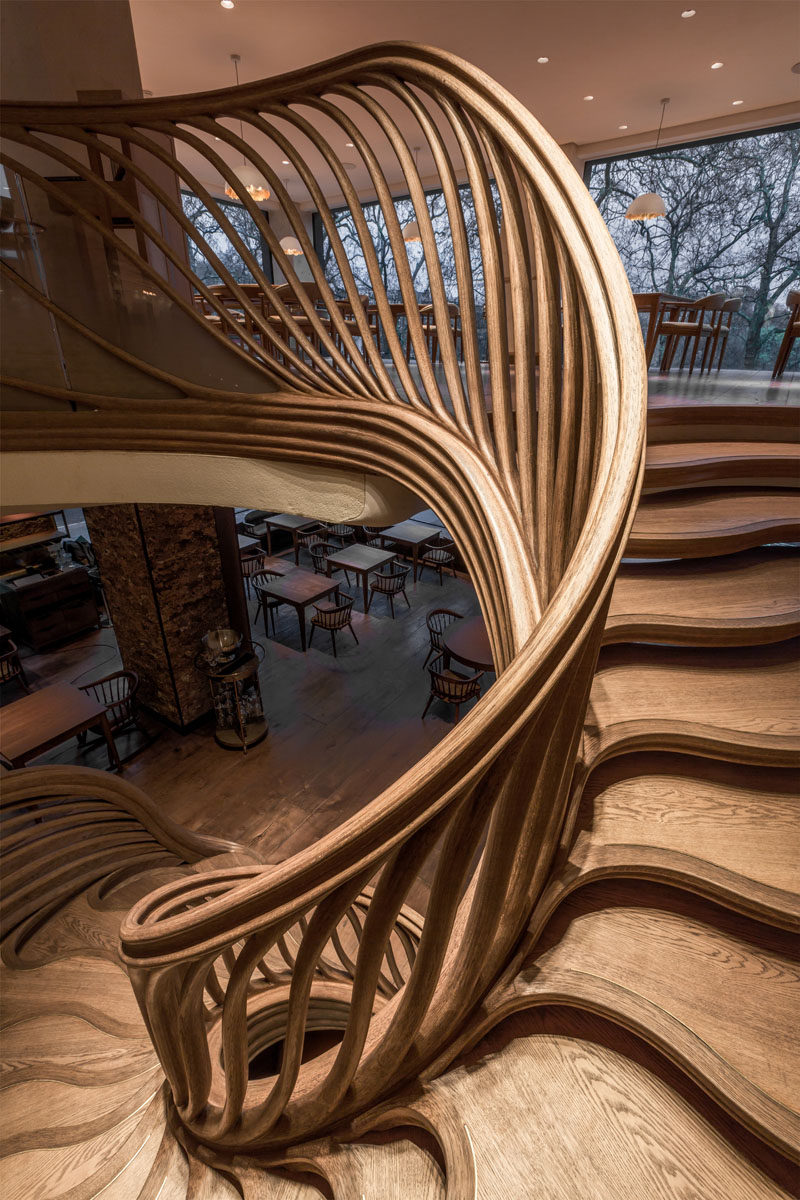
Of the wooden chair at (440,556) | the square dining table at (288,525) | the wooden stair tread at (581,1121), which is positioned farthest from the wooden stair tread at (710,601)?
the square dining table at (288,525)

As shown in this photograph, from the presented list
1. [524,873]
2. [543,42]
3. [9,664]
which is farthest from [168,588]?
[543,42]

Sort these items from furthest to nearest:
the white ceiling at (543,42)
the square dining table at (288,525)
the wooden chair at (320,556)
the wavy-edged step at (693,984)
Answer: the square dining table at (288,525)
the wooden chair at (320,556)
the white ceiling at (543,42)
the wavy-edged step at (693,984)

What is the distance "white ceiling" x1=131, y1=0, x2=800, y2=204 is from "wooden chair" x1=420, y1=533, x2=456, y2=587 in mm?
5774

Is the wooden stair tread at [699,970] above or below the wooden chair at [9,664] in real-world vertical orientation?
above

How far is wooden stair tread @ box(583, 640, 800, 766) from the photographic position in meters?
1.62

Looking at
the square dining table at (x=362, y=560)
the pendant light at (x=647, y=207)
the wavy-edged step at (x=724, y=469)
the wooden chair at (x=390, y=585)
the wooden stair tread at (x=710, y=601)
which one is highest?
the pendant light at (x=647, y=207)

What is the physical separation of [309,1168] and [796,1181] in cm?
102

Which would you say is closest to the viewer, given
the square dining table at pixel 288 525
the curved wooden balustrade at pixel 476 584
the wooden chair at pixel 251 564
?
the curved wooden balustrade at pixel 476 584

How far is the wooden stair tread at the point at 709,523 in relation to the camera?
2.19 metres

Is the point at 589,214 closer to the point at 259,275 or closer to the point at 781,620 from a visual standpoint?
the point at 781,620

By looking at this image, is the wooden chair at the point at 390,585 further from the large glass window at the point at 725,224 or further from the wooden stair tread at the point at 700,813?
the wooden stair tread at the point at 700,813

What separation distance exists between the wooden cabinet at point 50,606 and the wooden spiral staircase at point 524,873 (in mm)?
5913

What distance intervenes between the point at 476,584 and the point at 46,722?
4837 millimetres

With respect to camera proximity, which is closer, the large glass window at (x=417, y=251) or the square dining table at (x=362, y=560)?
the square dining table at (x=362, y=560)
